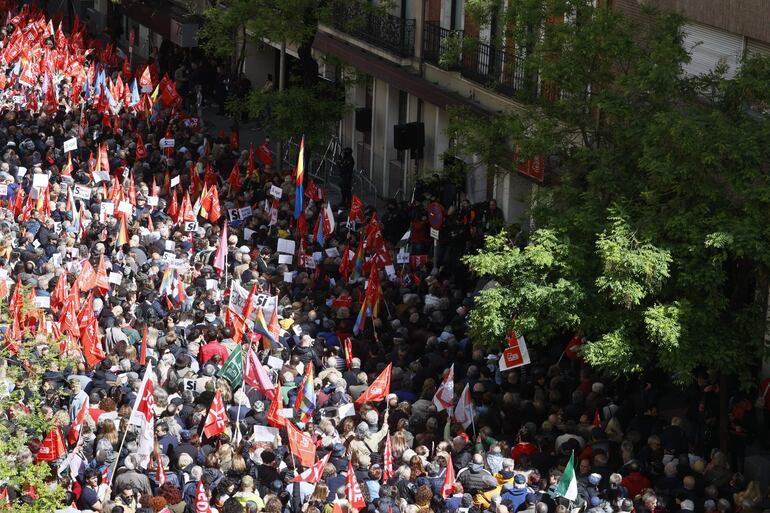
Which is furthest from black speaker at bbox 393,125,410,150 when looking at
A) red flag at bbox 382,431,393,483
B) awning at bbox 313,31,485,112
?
red flag at bbox 382,431,393,483

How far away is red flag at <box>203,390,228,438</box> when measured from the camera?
1788 cm

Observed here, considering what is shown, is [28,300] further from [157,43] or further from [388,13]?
[157,43]

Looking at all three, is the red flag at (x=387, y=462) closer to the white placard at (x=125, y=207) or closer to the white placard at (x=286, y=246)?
the white placard at (x=286, y=246)

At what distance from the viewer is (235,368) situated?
19.5m

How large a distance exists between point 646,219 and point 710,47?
6.17m

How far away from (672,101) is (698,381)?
3.87 meters

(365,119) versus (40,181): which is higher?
(40,181)

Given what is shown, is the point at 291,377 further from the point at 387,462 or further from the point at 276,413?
the point at 387,462

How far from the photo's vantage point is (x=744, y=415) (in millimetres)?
19344

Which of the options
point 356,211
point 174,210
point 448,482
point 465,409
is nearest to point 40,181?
point 174,210

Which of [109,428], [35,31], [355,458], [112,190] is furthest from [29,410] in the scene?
[35,31]

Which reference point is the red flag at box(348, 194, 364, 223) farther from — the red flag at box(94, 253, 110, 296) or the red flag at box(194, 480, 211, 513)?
the red flag at box(194, 480, 211, 513)

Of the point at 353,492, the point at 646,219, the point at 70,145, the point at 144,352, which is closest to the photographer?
the point at 353,492

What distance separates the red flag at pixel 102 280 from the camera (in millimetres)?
23714
